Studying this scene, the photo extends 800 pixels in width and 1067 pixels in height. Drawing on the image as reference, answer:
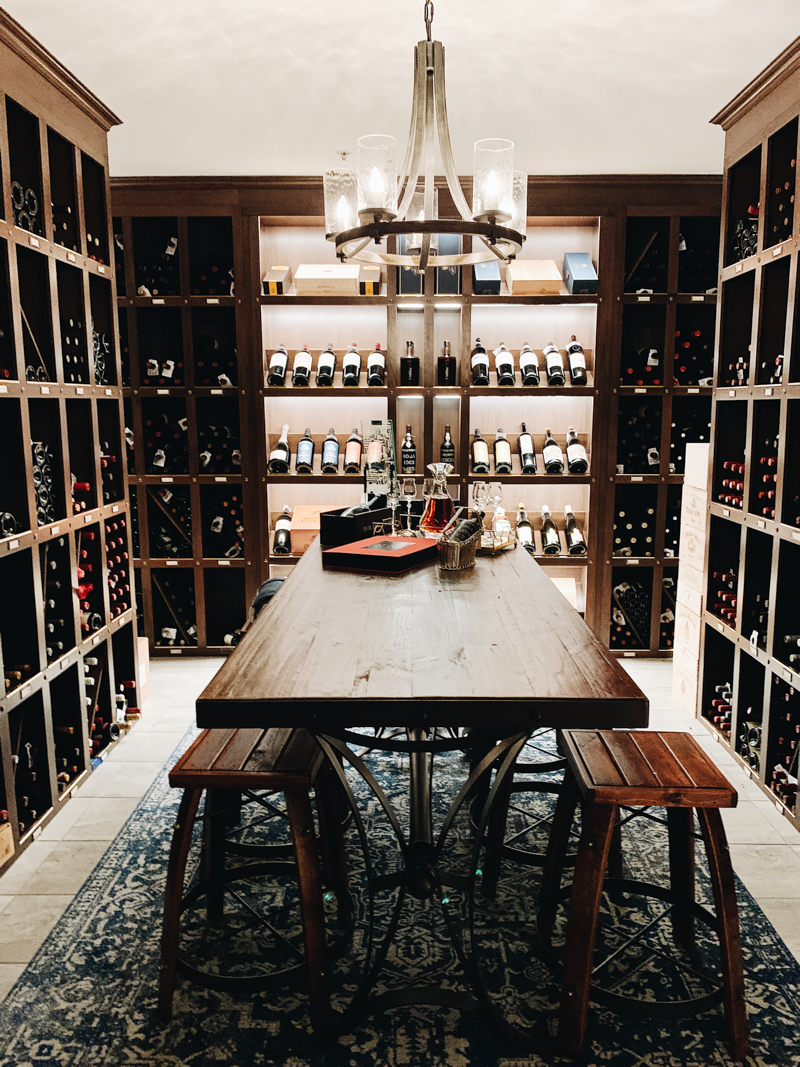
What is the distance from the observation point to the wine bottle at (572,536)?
4746mm

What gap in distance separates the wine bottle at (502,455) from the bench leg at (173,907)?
3.15 metres

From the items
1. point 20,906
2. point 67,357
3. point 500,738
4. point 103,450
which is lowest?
point 20,906

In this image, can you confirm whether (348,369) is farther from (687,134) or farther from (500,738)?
(500,738)

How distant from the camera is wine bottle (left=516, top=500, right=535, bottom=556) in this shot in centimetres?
476

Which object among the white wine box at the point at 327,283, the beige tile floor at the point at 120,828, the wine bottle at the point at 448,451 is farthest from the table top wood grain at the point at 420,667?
the white wine box at the point at 327,283

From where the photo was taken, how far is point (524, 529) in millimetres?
4852

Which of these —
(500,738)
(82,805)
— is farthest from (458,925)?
(82,805)

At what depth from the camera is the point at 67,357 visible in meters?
3.30

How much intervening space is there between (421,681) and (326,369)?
341 cm

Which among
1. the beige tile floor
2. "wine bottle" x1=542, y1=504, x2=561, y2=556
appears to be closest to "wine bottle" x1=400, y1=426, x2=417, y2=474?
"wine bottle" x1=542, y1=504, x2=561, y2=556

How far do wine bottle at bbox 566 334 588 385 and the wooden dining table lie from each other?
249cm

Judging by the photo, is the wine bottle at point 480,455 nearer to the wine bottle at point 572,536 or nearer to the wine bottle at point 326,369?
the wine bottle at point 572,536

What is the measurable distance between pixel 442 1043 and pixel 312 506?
355 cm

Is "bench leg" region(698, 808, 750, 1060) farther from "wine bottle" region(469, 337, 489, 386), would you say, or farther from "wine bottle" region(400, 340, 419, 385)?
"wine bottle" region(400, 340, 419, 385)
